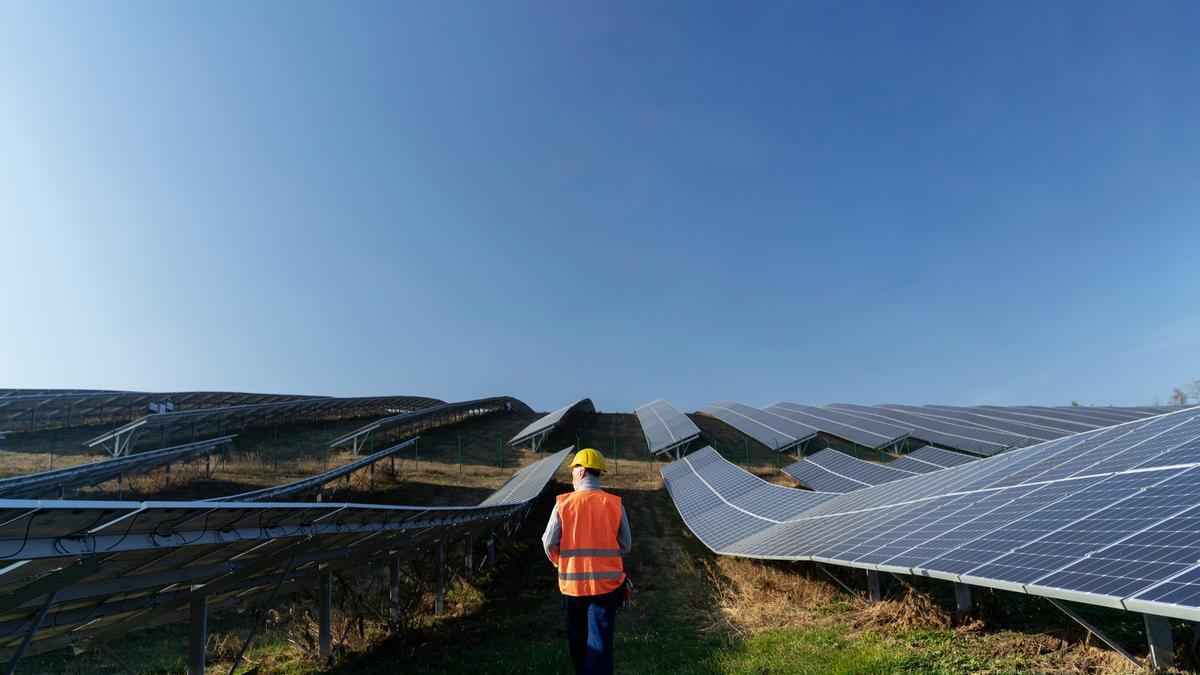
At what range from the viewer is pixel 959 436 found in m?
31.7

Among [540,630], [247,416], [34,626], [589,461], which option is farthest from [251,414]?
[589,461]

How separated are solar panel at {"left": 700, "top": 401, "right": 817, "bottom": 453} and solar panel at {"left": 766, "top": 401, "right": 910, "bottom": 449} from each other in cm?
162

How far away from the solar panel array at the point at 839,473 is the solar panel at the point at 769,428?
696cm

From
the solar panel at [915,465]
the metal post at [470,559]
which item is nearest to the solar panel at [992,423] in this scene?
the solar panel at [915,465]

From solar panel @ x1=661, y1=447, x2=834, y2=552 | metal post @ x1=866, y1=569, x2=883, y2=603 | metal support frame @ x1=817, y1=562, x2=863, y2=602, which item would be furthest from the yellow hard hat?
Result: solar panel @ x1=661, y1=447, x2=834, y2=552

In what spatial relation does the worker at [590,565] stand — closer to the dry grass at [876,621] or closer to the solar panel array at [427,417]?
the dry grass at [876,621]

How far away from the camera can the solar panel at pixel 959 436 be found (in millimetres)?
29188

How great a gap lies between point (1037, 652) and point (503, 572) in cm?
1248

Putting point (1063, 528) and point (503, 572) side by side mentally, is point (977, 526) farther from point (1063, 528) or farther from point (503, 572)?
point (503, 572)

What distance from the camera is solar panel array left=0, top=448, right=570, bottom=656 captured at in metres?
4.48

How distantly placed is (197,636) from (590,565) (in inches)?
218

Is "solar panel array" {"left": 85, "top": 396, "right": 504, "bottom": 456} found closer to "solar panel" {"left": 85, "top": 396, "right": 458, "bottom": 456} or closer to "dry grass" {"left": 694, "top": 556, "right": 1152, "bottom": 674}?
"solar panel" {"left": 85, "top": 396, "right": 458, "bottom": 456}

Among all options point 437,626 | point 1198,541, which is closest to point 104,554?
point 437,626

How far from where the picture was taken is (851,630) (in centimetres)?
857
